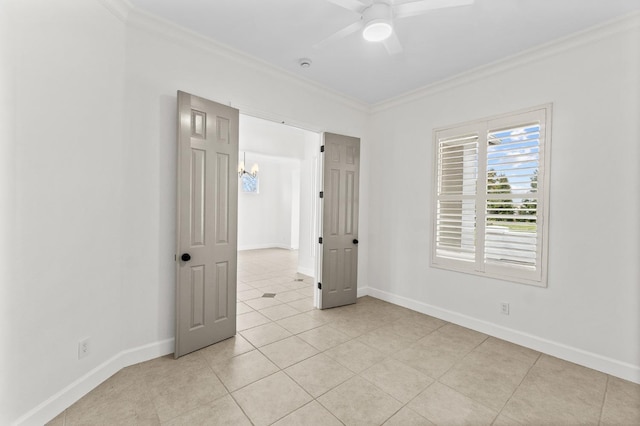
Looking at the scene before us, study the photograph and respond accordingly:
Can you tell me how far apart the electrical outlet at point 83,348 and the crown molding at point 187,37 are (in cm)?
258

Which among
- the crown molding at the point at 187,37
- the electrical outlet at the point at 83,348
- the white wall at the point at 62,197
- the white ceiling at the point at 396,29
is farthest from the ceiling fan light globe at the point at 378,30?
the electrical outlet at the point at 83,348

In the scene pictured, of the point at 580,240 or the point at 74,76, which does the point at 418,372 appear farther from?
the point at 74,76

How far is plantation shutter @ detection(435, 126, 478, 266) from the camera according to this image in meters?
3.34

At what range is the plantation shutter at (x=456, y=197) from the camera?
131 inches

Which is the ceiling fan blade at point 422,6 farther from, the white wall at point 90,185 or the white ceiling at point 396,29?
the white wall at point 90,185

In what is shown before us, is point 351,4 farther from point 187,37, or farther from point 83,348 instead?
point 83,348

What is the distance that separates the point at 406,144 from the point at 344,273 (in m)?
2.10

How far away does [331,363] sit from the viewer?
2508 mm

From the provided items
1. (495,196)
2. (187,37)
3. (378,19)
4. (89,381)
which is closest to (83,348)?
(89,381)

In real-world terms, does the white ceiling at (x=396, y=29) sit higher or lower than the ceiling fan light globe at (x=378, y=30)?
higher

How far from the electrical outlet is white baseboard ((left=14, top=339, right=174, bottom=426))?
0.51 feet

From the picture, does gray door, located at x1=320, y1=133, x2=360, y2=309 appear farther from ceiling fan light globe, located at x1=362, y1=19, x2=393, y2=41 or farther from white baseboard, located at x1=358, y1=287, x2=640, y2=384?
ceiling fan light globe, located at x1=362, y1=19, x2=393, y2=41

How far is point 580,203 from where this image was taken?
8.49ft

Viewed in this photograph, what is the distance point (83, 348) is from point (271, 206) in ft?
24.9
